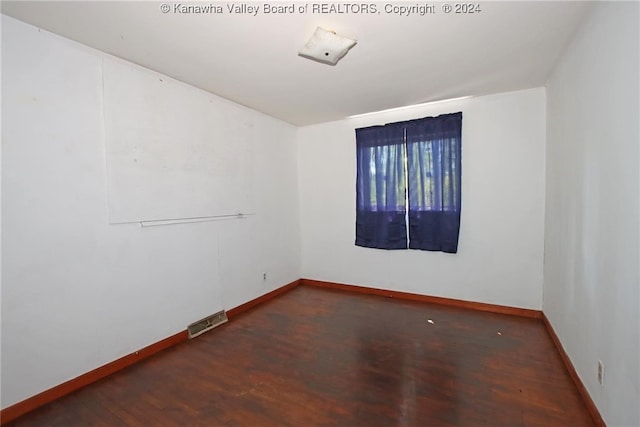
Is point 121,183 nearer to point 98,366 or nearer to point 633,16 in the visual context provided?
point 98,366

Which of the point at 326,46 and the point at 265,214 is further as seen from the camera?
the point at 265,214

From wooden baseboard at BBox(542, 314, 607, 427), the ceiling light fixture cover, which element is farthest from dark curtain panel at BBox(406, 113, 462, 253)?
the ceiling light fixture cover

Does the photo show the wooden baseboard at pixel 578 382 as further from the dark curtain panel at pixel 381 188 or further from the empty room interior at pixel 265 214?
the dark curtain panel at pixel 381 188

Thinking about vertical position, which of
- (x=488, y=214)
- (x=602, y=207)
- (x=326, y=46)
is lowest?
(x=488, y=214)

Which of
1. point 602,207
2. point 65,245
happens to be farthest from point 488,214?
point 65,245

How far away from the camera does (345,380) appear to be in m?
2.12

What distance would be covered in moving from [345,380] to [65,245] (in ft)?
7.60

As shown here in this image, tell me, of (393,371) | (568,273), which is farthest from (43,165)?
(568,273)

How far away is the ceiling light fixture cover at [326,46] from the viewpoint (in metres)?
1.94

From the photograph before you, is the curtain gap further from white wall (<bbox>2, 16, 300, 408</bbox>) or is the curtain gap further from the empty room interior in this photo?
white wall (<bbox>2, 16, 300, 408</bbox>)

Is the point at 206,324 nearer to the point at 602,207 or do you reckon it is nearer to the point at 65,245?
the point at 65,245

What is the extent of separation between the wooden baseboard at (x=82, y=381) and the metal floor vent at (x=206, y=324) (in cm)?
10

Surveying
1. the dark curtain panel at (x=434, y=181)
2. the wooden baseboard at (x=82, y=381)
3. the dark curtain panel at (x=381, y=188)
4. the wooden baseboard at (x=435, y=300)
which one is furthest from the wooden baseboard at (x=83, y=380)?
the dark curtain panel at (x=434, y=181)

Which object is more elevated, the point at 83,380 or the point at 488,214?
the point at 488,214
